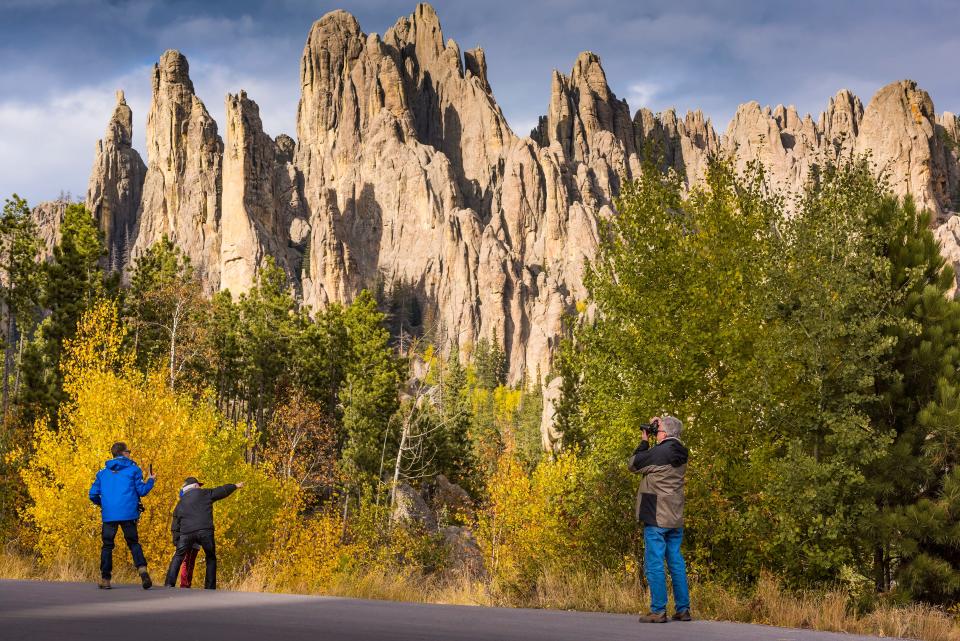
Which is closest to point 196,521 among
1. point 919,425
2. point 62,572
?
point 62,572

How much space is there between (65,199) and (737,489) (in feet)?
658

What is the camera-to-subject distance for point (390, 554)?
3291cm

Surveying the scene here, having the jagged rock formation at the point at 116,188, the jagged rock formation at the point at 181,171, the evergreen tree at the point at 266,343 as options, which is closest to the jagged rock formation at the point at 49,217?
the jagged rock formation at the point at 116,188

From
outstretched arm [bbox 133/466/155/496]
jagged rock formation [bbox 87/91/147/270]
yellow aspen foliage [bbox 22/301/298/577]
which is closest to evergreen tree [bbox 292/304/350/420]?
yellow aspen foliage [bbox 22/301/298/577]

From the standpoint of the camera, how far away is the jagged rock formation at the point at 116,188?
16112 cm

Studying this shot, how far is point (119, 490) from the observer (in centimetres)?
1052

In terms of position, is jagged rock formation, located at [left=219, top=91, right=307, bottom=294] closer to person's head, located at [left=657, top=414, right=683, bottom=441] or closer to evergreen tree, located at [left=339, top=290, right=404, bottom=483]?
evergreen tree, located at [left=339, top=290, right=404, bottom=483]

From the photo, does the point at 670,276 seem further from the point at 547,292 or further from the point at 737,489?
the point at 547,292

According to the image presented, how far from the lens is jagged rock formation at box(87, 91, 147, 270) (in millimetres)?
161125

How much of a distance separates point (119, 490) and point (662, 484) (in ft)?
23.0

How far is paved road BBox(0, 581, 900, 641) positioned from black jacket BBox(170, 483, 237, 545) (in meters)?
2.59

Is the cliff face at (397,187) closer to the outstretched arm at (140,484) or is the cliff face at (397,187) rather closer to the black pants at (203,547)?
the black pants at (203,547)

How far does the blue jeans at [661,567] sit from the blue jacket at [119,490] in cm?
647

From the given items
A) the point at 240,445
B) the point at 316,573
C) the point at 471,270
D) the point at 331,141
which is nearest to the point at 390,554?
the point at 316,573
